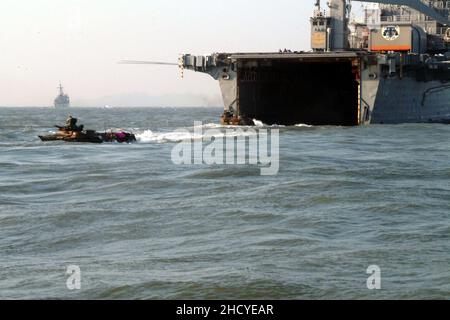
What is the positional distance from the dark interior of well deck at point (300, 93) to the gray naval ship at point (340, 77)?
0.24 ft

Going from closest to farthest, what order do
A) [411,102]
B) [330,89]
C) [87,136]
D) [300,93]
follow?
[87,136] < [411,102] < [300,93] < [330,89]

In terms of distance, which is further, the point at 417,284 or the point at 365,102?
the point at 365,102

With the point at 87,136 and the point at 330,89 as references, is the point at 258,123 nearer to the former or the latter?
the point at 330,89

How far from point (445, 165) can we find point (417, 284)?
760 inches

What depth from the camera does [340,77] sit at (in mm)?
64812

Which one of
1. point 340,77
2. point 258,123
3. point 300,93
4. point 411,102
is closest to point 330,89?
point 340,77

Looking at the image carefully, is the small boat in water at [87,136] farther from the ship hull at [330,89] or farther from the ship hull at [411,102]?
the ship hull at [411,102]

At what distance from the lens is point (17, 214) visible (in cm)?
2334

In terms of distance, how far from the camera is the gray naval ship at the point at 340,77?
5566 cm

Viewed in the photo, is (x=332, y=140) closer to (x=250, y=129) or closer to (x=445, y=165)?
(x=250, y=129)

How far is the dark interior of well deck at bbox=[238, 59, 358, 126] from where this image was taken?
200ft

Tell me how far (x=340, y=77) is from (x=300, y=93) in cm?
334
